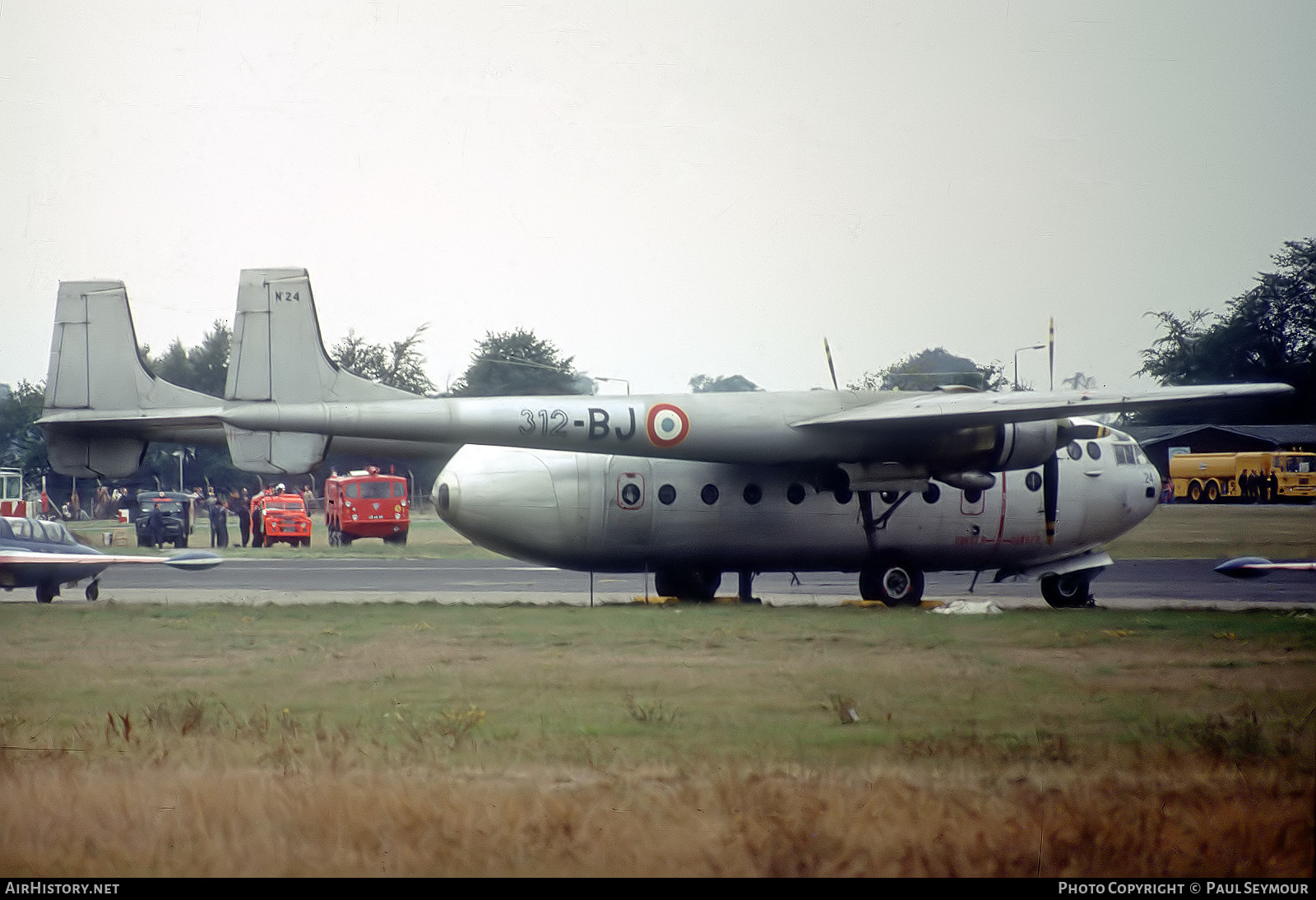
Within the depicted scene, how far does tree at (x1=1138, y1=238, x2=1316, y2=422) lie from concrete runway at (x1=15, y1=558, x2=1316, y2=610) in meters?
4.08

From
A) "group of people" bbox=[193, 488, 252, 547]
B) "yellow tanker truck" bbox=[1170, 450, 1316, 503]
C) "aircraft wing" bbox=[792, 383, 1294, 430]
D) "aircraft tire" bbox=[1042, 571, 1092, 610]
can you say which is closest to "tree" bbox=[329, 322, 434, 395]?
"aircraft wing" bbox=[792, 383, 1294, 430]

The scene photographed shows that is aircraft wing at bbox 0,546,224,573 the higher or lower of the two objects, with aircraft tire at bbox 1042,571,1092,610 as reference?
higher

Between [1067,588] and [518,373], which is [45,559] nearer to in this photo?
[518,373]

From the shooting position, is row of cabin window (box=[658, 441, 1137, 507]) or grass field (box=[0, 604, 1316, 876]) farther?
row of cabin window (box=[658, 441, 1137, 507])

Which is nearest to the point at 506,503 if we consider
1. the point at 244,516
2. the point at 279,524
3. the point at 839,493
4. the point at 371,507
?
the point at 839,493

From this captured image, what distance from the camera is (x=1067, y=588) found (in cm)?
2223

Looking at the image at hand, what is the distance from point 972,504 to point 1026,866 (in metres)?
15.6

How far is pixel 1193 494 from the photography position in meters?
49.2

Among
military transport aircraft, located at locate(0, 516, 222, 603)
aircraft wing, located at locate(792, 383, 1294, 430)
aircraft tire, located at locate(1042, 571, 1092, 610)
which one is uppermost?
aircraft wing, located at locate(792, 383, 1294, 430)

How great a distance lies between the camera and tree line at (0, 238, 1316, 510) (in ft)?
50.1

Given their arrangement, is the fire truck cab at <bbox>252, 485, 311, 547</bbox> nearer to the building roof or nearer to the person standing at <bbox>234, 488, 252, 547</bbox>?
the person standing at <bbox>234, 488, 252, 547</bbox>

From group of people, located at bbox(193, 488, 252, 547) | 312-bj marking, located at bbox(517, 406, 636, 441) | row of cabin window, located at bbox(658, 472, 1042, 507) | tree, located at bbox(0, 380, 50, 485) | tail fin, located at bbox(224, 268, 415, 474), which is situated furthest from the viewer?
group of people, located at bbox(193, 488, 252, 547)

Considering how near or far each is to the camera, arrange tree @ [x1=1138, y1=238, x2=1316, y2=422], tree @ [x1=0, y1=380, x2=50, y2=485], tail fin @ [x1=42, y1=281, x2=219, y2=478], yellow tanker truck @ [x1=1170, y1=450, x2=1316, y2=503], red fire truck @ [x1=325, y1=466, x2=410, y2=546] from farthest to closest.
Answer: red fire truck @ [x1=325, y1=466, x2=410, y2=546] → yellow tanker truck @ [x1=1170, y1=450, x2=1316, y2=503] → tail fin @ [x1=42, y1=281, x2=219, y2=478] → tree @ [x1=0, y1=380, x2=50, y2=485] → tree @ [x1=1138, y1=238, x2=1316, y2=422]

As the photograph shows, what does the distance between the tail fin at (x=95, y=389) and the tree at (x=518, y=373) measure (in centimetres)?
430
